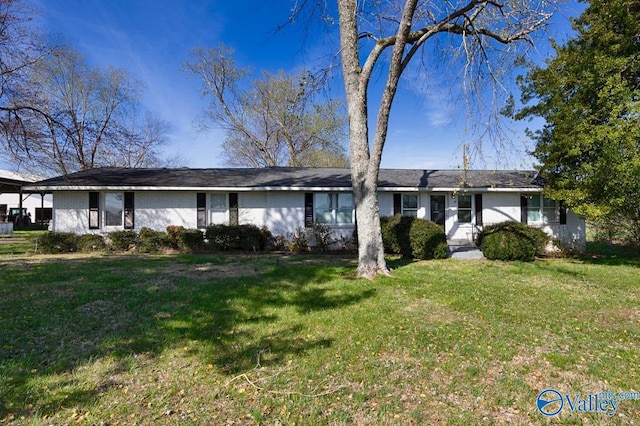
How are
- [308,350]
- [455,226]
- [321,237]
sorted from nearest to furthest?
[308,350] < [321,237] < [455,226]

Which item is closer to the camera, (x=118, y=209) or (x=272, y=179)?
(x=118, y=209)

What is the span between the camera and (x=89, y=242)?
1275 cm

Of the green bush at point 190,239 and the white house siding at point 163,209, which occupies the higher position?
the white house siding at point 163,209

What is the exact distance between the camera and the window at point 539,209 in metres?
14.5

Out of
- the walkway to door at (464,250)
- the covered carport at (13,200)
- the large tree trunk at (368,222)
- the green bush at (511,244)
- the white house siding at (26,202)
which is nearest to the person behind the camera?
the large tree trunk at (368,222)

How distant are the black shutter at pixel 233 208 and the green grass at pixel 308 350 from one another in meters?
7.04

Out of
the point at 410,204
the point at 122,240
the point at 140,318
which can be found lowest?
the point at 140,318

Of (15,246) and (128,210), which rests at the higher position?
(128,210)

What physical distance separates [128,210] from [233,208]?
448 cm

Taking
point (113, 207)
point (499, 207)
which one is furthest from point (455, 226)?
point (113, 207)

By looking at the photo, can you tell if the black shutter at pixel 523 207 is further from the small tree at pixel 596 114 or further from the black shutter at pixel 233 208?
the black shutter at pixel 233 208

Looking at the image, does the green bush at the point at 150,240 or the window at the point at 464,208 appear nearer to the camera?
the green bush at the point at 150,240

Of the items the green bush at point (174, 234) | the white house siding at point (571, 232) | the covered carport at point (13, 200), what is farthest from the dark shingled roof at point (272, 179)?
the covered carport at point (13, 200)

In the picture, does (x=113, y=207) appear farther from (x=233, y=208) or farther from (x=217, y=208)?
(x=233, y=208)
